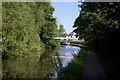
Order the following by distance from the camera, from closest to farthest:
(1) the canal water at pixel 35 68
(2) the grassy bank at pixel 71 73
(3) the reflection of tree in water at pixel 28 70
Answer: (2) the grassy bank at pixel 71 73 < (1) the canal water at pixel 35 68 < (3) the reflection of tree in water at pixel 28 70

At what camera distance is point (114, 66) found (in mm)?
7422

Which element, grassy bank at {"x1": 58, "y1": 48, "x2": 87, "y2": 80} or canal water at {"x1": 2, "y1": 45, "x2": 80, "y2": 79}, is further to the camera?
canal water at {"x1": 2, "y1": 45, "x2": 80, "y2": 79}

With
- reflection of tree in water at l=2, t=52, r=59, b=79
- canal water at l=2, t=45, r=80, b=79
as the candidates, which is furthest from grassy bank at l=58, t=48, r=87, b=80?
Answer: reflection of tree in water at l=2, t=52, r=59, b=79

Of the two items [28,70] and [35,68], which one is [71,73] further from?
[35,68]

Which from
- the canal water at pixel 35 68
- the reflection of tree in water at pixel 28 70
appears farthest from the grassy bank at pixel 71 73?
the reflection of tree in water at pixel 28 70

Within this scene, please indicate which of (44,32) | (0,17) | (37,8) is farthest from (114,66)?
(44,32)

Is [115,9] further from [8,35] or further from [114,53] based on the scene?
[8,35]

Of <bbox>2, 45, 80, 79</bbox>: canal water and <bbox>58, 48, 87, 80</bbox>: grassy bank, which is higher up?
<bbox>58, 48, 87, 80</bbox>: grassy bank

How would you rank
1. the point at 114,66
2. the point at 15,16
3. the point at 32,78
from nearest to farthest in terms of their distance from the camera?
1. the point at 114,66
2. the point at 32,78
3. the point at 15,16

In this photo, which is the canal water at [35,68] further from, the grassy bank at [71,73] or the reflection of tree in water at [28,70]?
the grassy bank at [71,73]

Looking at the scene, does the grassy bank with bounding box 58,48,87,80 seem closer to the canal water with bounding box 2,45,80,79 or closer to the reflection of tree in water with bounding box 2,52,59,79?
the canal water with bounding box 2,45,80,79

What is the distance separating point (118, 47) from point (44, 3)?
32706mm

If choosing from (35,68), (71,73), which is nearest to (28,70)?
(35,68)

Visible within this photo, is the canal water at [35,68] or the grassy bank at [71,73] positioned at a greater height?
the grassy bank at [71,73]
